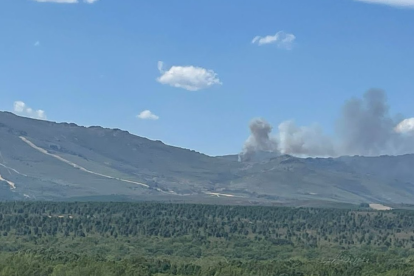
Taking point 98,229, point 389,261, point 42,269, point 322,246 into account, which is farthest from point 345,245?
point 42,269

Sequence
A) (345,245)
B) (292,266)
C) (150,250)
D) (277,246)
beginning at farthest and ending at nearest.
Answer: (345,245), (277,246), (150,250), (292,266)

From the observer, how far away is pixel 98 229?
200m

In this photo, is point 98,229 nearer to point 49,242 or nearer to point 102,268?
point 49,242

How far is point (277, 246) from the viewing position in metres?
181

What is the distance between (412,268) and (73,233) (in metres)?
89.2

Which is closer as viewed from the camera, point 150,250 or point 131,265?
point 131,265

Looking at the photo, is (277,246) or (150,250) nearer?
(150,250)

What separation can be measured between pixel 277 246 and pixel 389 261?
33.6 m

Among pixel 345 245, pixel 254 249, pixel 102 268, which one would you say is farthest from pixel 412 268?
pixel 345 245

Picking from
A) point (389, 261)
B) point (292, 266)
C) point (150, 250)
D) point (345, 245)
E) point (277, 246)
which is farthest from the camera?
point (345, 245)

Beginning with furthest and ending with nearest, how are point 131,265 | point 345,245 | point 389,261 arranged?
point 345,245 < point 389,261 < point 131,265

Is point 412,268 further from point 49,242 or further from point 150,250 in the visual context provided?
point 49,242

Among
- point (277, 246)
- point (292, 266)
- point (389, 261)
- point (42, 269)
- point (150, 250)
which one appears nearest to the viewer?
point (42, 269)

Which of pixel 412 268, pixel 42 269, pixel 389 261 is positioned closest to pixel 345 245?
pixel 389 261
